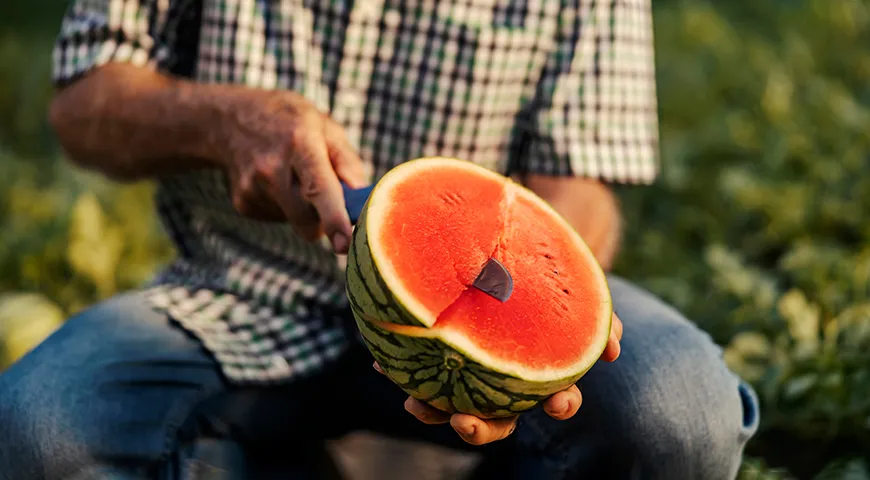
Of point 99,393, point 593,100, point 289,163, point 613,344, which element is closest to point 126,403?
point 99,393

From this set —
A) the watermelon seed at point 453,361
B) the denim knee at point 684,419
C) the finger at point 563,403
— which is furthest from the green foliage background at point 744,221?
the watermelon seed at point 453,361

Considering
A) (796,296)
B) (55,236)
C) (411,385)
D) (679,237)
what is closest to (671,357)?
(411,385)

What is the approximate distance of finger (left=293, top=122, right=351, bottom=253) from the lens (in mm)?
1592

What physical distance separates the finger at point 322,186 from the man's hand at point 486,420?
229mm

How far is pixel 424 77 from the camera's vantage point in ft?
6.83

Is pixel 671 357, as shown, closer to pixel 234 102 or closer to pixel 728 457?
pixel 728 457

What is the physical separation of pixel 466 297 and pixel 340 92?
75cm

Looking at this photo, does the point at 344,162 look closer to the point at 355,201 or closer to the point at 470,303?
the point at 355,201

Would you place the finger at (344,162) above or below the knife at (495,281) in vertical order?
above

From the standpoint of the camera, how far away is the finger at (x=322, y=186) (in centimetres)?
159

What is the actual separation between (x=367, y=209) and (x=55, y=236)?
232 centimetres

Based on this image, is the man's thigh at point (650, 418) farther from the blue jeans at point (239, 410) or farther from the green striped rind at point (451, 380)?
the green striped rind at point (451, 380)

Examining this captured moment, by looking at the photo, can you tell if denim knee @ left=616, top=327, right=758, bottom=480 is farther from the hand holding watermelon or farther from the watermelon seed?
the watermelon seed

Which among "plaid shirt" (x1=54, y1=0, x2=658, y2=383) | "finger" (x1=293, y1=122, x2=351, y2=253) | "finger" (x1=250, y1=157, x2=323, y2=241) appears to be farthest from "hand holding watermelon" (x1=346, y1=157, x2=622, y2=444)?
"plaid shirt" (x1=54, y1=0, x2=658, y2=383)
